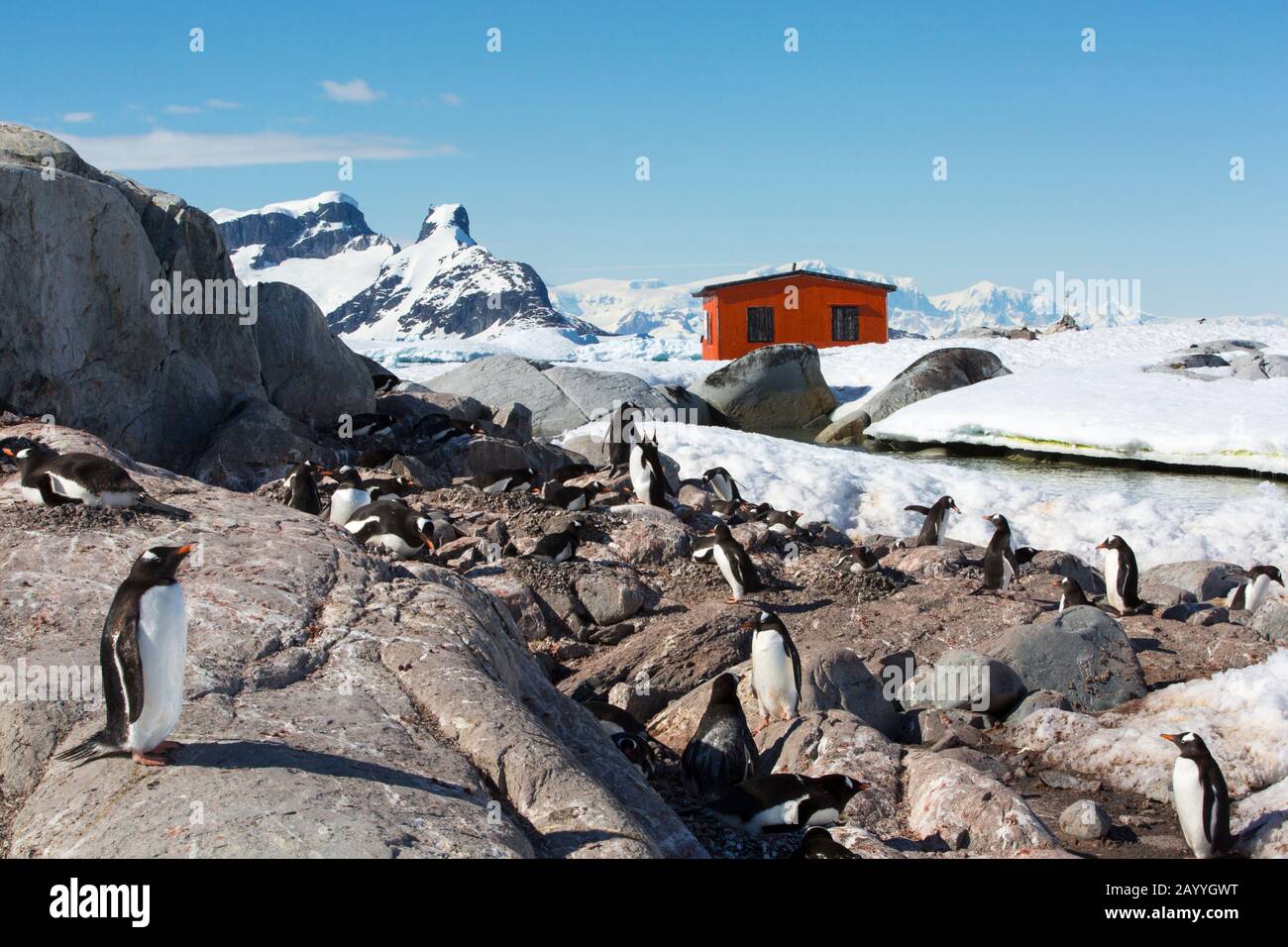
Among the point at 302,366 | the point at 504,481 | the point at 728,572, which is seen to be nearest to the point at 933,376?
the point at 302,366

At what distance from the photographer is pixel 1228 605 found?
12.1 metres

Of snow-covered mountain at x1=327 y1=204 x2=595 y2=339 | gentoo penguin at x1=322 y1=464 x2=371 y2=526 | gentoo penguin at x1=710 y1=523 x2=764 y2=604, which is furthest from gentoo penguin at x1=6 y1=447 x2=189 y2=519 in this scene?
snow-covered mountain at x1=327 y1=204 x2=595 y2=339

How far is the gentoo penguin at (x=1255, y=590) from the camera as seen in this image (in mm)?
11594

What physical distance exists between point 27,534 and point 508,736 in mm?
3005

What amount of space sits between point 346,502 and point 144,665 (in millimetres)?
7207

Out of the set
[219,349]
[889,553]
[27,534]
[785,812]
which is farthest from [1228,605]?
[219,349]

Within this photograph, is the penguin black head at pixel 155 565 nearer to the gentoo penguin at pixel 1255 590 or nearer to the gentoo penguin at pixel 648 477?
the gentoo penguin at pixel 648 477

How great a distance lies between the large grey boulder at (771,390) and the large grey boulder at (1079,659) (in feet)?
69.8

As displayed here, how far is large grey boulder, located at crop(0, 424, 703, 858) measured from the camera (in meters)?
3.53

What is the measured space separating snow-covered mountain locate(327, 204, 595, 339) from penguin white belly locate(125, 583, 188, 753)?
114527mm

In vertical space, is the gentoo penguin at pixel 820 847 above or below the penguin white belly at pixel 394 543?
below

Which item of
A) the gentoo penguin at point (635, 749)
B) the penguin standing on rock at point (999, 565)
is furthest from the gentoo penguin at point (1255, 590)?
the gentoo penguin at point (635, 749)
